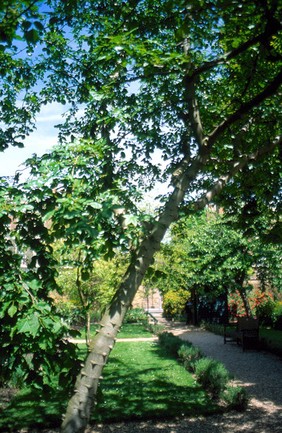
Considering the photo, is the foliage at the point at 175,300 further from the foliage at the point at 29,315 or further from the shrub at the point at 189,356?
the foliage at the point at 29,315

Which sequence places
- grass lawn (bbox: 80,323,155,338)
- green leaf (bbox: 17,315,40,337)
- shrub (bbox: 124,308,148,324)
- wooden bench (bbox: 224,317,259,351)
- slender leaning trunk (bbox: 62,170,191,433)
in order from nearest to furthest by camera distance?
green leaf (bbox: 17,315,40,337) → slender leaning trunk (bbox: 62,170,191,433) → wooden bench (bbox: 224,317,259,351) → grass lawn (bbox: 80,323,155,338) → shrub (bbox: 124,308,148,324)

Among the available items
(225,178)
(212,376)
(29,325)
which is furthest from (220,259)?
(29,325)

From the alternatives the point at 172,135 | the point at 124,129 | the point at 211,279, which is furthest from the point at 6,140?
the point at 211,279

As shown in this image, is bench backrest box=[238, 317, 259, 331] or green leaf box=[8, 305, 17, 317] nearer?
green leaf box=[8, 305, 17, 317]

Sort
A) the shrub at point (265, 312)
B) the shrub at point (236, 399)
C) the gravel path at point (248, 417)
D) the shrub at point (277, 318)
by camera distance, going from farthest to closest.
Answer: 1. the shrub at point (265, 312)
2. the shrub at point (277, 318)
3. the shrub at point (236, 399)
4. the gravel path at point (248, 417)

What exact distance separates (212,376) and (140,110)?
6761 millimetres

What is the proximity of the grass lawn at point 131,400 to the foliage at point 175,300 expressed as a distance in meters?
16.4

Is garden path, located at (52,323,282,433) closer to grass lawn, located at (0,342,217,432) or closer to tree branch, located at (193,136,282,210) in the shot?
grass lawn, located at (0,342,217,432)

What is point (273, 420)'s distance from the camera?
752 centimetres

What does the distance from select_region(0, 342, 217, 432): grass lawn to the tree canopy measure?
3102 mm

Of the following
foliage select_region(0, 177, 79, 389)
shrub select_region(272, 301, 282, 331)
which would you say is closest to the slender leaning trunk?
foliage select_region(0, 177, 79, 389)

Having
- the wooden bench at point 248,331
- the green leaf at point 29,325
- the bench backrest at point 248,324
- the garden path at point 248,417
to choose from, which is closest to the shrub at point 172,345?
the garden path at point 248,417

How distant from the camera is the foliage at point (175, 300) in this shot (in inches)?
1149

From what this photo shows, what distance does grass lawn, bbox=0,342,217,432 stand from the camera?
25.1ft
